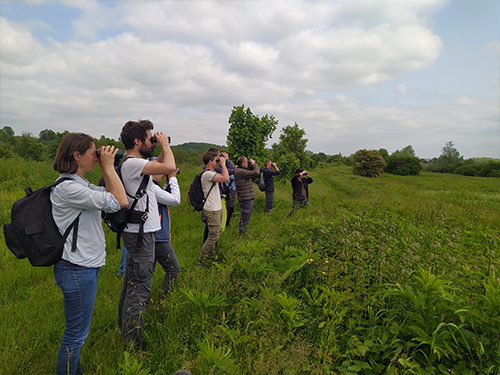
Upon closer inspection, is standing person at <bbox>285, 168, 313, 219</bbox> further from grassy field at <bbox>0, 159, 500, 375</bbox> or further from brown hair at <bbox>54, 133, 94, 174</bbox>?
brown hair at <bbox>54, 133, 94, 174</bbox>

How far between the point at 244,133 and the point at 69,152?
8.27 meters

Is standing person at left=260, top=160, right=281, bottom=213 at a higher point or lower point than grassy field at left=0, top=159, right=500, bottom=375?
higher

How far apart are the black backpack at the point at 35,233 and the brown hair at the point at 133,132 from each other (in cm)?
83

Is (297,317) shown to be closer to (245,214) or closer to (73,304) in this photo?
(73,304)

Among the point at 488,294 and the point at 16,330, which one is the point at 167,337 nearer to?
the point at 16,330


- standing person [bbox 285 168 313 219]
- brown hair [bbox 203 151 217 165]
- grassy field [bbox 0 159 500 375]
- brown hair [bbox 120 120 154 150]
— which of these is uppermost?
brown hair [bbox 120 120 154 150]

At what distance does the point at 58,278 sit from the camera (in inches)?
80.7

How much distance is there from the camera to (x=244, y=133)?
10008 mm

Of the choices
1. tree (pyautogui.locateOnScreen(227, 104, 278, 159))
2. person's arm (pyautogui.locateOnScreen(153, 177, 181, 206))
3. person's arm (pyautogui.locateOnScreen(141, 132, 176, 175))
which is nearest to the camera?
person's arm (pyautogui.locateOnScreen(141, 132, 176, 175))

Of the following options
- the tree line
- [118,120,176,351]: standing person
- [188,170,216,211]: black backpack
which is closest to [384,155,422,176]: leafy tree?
the tree line

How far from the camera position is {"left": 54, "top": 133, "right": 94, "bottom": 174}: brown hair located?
2076 millimetres

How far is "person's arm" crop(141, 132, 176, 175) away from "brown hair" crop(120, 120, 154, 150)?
0.14 metres

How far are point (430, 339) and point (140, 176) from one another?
3.09 metres

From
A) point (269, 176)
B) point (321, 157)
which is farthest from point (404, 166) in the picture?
point (321, 157)
